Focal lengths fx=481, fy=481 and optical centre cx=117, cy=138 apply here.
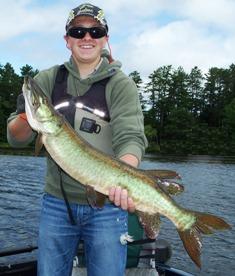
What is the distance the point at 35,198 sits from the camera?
2495cm

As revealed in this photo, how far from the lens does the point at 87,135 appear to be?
14.8 feet

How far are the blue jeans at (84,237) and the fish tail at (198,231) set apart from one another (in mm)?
583

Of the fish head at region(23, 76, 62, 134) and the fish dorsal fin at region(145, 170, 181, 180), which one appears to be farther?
the fish dorsal fin at region(145, 170, 181, 180)

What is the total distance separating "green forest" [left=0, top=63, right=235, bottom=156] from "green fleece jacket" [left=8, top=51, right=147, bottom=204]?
275 feet

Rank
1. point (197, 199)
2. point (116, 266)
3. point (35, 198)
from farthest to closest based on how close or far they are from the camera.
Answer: point (197, 199) < point (35, 198) < point (116, 266)

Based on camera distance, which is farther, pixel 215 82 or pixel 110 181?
pixel 215 82

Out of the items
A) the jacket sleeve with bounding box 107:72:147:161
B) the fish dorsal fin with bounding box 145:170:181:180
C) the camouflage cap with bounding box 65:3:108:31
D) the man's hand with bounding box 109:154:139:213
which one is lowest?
the man's hand with bounding box 109:154:139:213

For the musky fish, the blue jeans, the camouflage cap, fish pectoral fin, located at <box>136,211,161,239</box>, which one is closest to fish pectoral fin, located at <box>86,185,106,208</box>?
the musky fish

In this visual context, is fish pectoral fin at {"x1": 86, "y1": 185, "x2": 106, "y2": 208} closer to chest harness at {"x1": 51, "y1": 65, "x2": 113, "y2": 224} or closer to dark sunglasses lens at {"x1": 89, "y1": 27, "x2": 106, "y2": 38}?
chest harness at {"x1": 51, "y1": 65, "x2": 113, "y2": 224}

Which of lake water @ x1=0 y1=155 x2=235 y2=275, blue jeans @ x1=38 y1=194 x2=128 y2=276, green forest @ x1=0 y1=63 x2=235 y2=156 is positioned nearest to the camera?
blue jeans @ x1=38 y1=194 x2=128 y2=276

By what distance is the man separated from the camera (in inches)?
173

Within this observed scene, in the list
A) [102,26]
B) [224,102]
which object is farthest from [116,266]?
[224,102]

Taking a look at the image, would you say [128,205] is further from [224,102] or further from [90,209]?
[224,102]

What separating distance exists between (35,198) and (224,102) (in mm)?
99714
